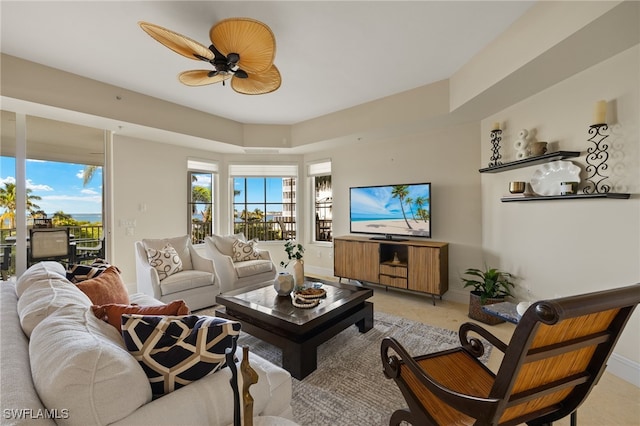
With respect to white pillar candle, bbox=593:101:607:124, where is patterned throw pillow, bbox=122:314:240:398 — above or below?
below

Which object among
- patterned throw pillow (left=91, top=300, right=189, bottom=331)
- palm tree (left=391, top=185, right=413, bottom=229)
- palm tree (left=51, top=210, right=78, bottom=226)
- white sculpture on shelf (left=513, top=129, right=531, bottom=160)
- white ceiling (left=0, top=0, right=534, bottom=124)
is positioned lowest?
patterned throw pillow (left=91, top=300, right=189, bottom=331)

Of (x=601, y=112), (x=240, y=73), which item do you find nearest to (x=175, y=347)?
(x=240, y=73)

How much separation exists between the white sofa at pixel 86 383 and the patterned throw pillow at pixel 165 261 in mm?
2120

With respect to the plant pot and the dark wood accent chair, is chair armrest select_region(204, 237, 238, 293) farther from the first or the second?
the plant pot

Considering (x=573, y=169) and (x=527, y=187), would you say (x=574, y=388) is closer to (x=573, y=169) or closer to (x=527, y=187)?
(x=573, y=169)

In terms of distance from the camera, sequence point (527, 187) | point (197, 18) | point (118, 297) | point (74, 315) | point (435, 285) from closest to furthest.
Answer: point (74, 315) < point (118, 297) < point (197, 18) < point (527, 187) < point (435, 285)

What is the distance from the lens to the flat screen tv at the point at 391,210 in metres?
4.00

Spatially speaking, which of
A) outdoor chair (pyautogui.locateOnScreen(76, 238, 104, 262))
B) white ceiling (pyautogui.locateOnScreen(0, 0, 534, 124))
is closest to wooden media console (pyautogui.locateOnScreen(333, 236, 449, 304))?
white ceiling (pyautogui.locateOnScreen(0, 0, 534, 124))

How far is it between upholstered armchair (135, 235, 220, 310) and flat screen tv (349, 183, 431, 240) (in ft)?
7.93

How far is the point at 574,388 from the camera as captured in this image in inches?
45.6

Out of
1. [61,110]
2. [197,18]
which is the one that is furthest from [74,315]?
[61,110]

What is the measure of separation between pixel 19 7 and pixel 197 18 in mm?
1271

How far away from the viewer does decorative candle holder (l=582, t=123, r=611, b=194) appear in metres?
2.20

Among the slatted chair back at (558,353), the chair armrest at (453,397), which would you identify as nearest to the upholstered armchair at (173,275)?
the chair armrest at (453,397)
